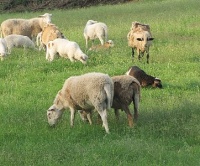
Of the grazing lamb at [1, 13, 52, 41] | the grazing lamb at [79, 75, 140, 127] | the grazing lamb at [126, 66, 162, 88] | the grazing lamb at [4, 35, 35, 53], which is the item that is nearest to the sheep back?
the grazing lamb at [79, 75, 140, 127]

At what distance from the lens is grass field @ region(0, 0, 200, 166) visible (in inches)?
333

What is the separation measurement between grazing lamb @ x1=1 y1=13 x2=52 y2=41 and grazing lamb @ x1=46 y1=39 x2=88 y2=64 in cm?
569

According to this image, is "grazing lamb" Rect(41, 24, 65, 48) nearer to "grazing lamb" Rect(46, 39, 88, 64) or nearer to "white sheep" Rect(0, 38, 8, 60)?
"white sheep" Rect(0, 38, 8, 60)

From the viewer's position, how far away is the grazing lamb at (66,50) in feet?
55.0

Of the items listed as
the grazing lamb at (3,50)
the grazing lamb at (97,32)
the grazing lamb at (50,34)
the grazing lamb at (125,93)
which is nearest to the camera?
the grazing lamb at (125,93)

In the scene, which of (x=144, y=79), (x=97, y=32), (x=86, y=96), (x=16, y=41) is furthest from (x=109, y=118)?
(x=97, y=32)

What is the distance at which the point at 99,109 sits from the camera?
9.93 meters

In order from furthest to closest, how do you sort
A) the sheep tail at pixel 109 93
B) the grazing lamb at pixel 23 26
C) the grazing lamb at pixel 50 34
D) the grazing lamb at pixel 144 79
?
1. the grazing lamb at pixel 23 26
2. the grazing lamb at pixel 50 34
3. the grazing lamb at pixel 144 79
4. the sheep tail at pixel 109 93

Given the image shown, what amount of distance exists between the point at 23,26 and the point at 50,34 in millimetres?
3727

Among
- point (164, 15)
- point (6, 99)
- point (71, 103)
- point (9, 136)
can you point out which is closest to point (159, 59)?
point (6, 99)

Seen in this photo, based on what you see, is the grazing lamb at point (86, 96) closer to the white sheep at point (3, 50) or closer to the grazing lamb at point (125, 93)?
the grazing lamb at point (125, 93)

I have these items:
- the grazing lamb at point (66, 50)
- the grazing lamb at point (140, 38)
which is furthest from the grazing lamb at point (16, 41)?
the grazing lamb at point (140, 38)

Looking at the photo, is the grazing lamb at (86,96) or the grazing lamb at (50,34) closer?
the grazing lamb at (86,96)

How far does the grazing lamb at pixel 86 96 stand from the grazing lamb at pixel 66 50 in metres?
5.88
